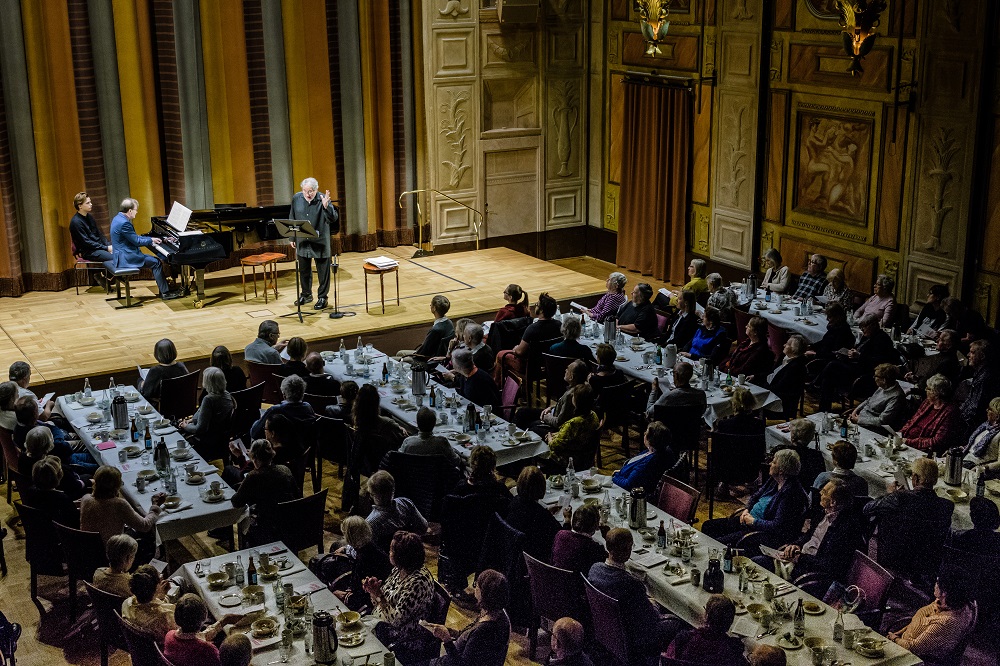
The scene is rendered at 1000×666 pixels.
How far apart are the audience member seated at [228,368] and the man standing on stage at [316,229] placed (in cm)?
323

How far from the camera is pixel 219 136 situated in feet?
46.1

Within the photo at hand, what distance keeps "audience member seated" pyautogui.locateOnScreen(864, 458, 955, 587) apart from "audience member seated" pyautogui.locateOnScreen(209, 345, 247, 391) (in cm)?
479

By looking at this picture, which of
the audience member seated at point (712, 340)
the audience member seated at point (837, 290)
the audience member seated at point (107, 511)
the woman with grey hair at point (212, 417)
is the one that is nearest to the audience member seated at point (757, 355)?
the audience member seated at point (712, 340)

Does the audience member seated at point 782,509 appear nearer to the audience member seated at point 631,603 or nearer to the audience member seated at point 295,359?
the audience member seated at point 631,603

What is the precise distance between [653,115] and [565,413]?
23.8ft

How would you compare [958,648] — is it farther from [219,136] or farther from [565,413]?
[219,136]

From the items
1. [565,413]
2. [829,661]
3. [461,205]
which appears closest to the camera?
[829,661]

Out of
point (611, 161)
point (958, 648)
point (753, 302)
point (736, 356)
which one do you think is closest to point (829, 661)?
point (958, 648)

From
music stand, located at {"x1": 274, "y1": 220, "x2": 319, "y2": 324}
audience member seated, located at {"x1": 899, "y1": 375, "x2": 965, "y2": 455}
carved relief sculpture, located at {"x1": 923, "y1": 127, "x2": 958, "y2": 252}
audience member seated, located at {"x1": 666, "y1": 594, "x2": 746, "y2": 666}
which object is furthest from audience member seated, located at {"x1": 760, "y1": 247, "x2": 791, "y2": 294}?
audience member seated, located at {"x1": 666, "y1": 594, "x2": 746, "y2": 666}

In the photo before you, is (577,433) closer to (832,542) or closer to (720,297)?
(832,542)

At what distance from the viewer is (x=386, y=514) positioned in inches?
249

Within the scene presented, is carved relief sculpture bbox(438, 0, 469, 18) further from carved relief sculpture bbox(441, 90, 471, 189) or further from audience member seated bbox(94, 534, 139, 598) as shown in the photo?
audience member seated bbox(94, 534, 139, 598)

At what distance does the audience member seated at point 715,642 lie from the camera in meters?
4.93

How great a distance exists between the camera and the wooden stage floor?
10.9m
